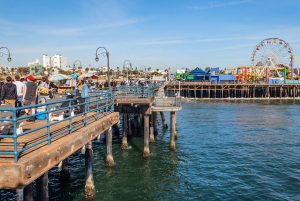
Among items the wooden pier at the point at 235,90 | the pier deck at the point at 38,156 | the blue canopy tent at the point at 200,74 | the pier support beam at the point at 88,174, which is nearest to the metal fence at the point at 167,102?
the pier support beam at the point at 88,174

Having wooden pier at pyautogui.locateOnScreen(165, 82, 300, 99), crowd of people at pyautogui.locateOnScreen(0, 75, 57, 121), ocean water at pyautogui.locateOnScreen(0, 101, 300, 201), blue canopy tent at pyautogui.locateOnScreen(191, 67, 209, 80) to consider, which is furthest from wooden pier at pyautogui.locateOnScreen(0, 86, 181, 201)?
blue canopy tent at pyautogui.locateOnScreen(191, 67, 209, 80)

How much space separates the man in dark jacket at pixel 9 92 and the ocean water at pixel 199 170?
5.25 m

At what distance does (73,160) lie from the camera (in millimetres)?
20859

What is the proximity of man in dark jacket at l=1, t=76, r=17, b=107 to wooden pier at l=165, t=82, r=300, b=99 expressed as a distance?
64033 mm

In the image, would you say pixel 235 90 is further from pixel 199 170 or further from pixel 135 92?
pixel 199 170

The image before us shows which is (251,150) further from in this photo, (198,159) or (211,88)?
(211,88)

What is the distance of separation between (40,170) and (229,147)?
20.6 metres

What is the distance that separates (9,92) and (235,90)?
69.5 meters

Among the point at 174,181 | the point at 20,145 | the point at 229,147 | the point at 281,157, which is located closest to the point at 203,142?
the point at 229,147

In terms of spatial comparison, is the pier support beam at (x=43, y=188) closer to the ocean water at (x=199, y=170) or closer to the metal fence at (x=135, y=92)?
the ocean water at (x=199, y=170)

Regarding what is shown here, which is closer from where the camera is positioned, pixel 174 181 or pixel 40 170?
pixel 40 170

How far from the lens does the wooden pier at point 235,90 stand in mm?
76125

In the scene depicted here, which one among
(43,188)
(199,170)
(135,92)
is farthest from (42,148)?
(135,92)

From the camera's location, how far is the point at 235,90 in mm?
76375
